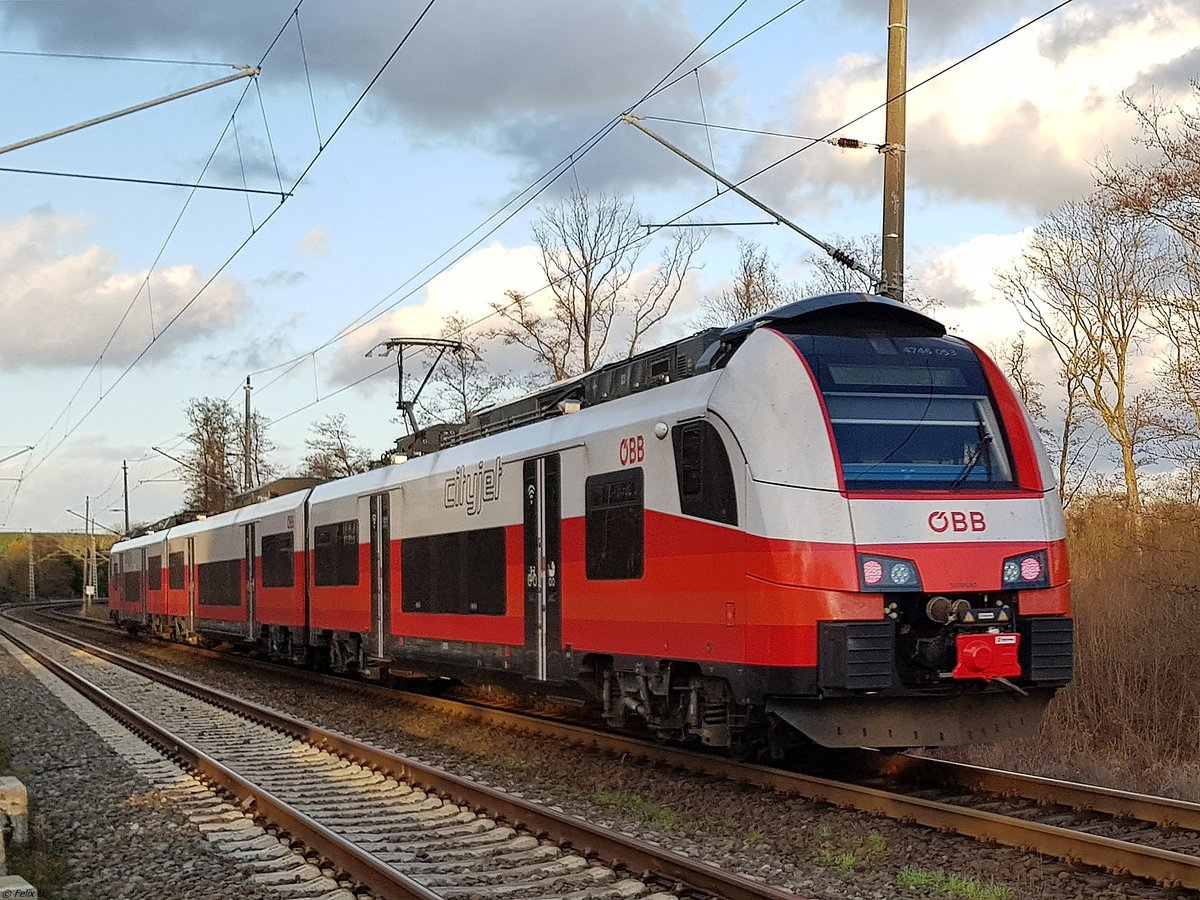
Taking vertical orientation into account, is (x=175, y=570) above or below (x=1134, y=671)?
above

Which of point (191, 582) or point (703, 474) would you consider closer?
point (703, 474)

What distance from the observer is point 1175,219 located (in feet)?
59.2

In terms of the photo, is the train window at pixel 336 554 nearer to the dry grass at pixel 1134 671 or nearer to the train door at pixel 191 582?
the dry grass at pixel 1134 671

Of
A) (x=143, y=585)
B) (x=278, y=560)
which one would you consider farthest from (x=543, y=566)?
(x=143, y=585)

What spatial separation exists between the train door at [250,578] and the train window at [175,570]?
875 centimetres

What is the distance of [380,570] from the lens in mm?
18109

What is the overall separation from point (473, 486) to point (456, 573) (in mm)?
1080

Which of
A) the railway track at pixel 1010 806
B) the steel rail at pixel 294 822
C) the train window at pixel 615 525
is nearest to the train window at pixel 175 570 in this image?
the steel rail at pixel 294 822

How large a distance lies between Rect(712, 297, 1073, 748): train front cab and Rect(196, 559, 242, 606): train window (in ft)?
66.3

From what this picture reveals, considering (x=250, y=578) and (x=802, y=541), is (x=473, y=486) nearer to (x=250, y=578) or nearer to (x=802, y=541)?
(x=802, y=541)

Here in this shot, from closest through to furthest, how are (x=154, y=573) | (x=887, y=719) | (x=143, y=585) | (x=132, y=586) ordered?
(x=887, y=719), (x=154, y=573), (x=143, y=585), (x=132, y=586)

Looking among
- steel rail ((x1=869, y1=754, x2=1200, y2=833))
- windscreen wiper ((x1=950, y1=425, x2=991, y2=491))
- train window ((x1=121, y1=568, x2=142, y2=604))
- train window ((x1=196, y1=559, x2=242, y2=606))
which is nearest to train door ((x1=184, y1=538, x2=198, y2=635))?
train window ((x1=196, y1=559, x2=242, y2=606))

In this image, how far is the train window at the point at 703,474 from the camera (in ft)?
31.7

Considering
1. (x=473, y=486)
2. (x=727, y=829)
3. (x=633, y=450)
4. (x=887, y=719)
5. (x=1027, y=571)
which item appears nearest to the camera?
(x=727, y=829)
